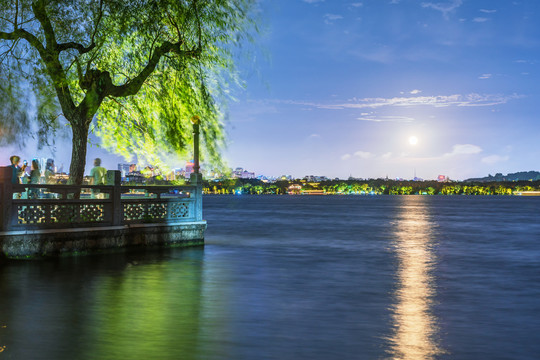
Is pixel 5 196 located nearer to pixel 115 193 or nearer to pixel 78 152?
pixel 115 193

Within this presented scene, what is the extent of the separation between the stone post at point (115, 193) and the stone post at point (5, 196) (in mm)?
2752

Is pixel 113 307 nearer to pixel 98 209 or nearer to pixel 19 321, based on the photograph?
pixel 19 321

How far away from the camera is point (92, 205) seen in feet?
50.1

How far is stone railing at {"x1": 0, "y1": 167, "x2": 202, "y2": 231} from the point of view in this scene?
535 inches

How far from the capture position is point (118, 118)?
18594 mm

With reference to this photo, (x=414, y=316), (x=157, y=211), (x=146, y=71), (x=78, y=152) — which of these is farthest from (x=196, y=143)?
(x=414, y=316)

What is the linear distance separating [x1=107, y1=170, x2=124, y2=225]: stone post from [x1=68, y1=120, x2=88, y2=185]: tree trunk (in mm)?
1523

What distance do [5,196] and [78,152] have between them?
3679 millimetres

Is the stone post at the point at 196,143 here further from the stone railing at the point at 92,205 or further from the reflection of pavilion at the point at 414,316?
the reflection of pavilion at the point at 414,316

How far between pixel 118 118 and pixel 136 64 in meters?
2.15

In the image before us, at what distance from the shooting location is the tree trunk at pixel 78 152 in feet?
54.5

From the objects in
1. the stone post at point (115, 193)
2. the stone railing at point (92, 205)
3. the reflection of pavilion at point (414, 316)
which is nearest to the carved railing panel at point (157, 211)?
the stone railing at point (92, 205)

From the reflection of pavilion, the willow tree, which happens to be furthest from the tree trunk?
the reflection of pavilion

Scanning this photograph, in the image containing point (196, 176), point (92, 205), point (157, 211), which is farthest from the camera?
point (196, 176)
